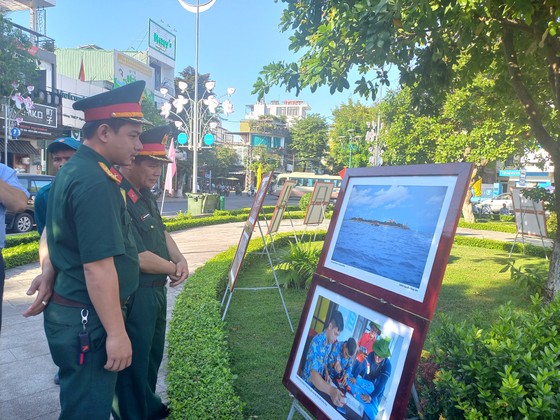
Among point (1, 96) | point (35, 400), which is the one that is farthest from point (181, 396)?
point (1, 96)

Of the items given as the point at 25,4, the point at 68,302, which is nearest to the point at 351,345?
the point at 68,302

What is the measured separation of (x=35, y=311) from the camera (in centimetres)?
214

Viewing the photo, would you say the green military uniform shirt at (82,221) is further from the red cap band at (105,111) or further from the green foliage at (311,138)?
the green foliage at (311,138)

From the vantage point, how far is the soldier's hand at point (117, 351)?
6.09 ft

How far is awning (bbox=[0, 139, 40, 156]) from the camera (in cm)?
2493

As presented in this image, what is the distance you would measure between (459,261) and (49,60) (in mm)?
28430

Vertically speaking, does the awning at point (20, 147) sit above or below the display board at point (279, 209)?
above

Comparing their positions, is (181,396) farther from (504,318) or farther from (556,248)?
(556,248)

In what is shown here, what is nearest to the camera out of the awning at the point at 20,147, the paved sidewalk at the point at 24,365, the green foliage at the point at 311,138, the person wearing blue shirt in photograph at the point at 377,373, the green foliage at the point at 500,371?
the green foliage at the point at 500,371

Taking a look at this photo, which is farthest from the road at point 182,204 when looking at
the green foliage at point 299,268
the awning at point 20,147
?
the green foliage at point 299,268

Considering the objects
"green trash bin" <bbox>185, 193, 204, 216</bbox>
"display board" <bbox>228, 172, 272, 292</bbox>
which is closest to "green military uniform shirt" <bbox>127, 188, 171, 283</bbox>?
"display board" <bbox>228, 172, 272, 292</bbox>

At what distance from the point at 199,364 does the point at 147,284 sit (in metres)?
0.82

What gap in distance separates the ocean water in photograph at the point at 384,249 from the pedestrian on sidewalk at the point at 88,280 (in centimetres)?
107

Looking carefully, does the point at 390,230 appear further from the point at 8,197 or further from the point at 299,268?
the point at 299,268
